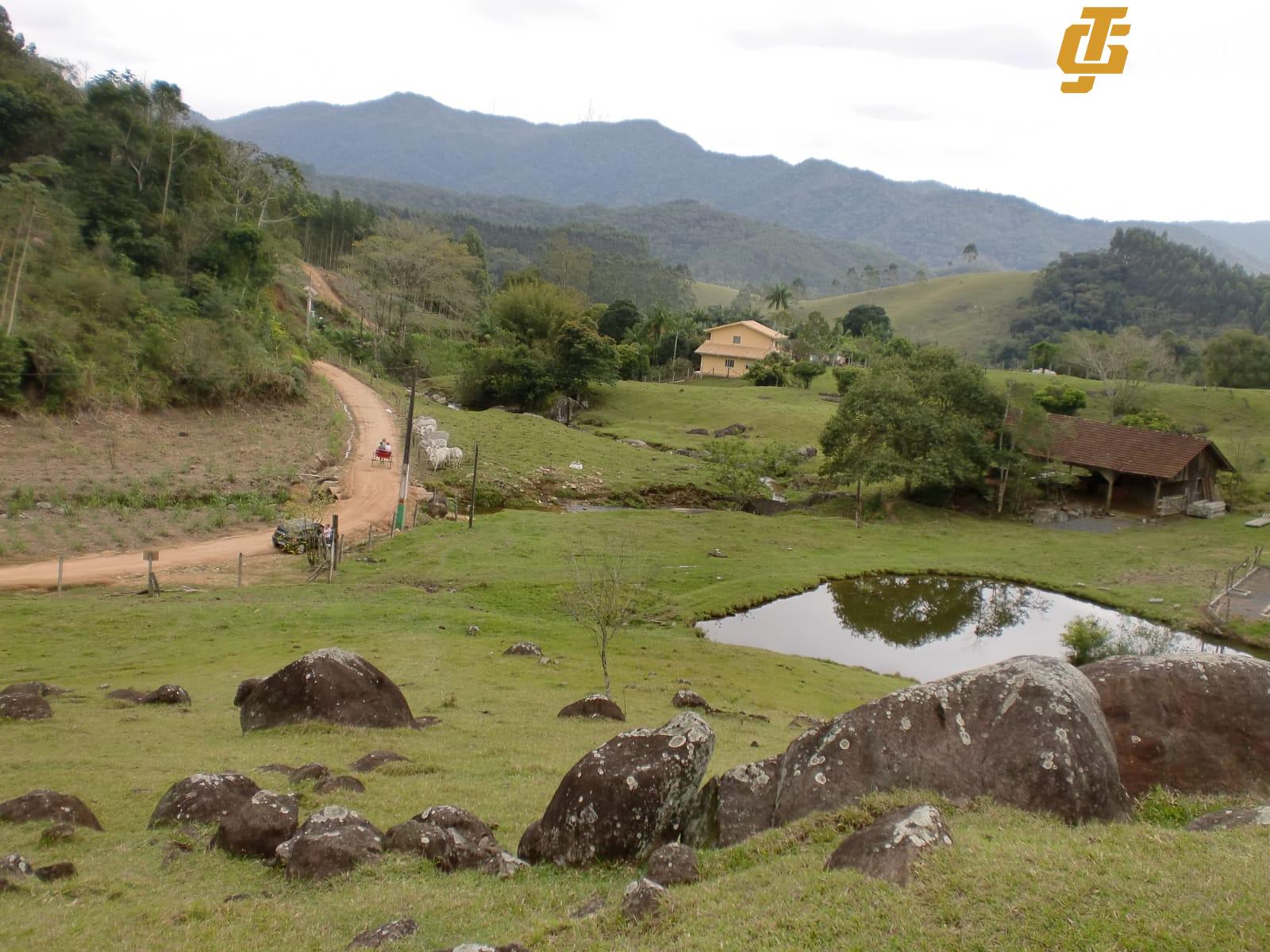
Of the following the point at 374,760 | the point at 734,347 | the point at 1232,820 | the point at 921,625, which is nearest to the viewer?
the point at 1232,820

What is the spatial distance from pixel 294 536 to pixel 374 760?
23141 millimetres

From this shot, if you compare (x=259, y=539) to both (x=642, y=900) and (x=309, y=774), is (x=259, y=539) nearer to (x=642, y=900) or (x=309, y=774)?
(x=309, y=774)

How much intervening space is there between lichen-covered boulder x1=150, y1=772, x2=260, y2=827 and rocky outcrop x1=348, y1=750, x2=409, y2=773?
2.14 metres

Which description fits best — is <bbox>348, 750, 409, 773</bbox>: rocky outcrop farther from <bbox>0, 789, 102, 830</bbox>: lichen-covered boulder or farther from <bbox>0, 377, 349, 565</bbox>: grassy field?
<bbox>0, 377, 349, 565</bbox>: grassy field

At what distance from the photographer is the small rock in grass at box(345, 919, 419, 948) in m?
7.49

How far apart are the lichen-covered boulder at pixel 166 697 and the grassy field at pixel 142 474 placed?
16.4 meters

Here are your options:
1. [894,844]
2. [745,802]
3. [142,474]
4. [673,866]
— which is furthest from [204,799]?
[142,474]

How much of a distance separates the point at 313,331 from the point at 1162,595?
71.8 metres

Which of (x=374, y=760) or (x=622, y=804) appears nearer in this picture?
(x=622, y=804)

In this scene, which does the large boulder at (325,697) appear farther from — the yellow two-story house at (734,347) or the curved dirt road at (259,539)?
the yellow two-story house at (734,347)

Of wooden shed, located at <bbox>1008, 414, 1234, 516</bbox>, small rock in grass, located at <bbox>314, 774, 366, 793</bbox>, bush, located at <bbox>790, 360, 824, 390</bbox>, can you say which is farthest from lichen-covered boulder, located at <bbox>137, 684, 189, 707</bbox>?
bush, located at <bbox>790, 360, 824, 390</bbox>

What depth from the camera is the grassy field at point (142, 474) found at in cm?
3269

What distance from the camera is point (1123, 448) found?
50531mm

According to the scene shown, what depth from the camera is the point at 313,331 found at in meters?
82.2
